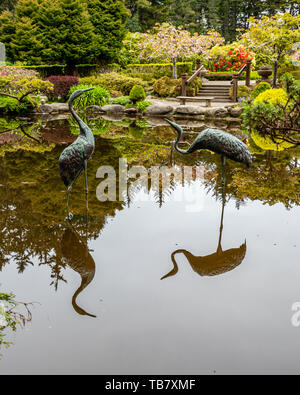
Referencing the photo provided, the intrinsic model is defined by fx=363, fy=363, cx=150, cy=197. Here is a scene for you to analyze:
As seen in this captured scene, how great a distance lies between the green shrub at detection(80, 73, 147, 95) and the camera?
60.3ft

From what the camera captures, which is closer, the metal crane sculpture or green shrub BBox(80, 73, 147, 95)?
the metal crane sculpture

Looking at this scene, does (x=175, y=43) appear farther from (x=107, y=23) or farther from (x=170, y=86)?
(x=107, y=23)

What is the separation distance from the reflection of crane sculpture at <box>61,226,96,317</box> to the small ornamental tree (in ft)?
38.4

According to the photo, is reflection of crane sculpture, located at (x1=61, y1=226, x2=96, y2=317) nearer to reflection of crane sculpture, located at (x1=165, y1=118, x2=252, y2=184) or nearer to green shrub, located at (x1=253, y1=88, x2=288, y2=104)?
reflection of crane sculpture, located at (x1=165, y1=118, x2=252, y2=184)

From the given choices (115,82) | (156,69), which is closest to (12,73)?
(115,82)

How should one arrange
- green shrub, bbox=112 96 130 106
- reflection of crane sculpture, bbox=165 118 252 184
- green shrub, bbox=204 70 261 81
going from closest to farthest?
1. reflection of crane sculpture, bbox=165 118 252 184
2. green shrub, bbox=112 96 130 106
3. green shrub, bbox=204 70 261 81

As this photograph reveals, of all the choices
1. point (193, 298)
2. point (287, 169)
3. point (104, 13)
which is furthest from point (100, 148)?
point (104, 13)

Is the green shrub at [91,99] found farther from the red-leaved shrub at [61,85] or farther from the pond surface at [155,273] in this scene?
the pond surface at [155,273]

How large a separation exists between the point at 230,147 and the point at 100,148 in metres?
4.95

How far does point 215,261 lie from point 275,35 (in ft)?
38.7

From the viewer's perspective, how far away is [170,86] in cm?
1912

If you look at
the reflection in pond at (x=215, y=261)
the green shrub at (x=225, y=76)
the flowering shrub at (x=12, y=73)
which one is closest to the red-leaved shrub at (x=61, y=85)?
the flowering shrub at (x=12, y=73)

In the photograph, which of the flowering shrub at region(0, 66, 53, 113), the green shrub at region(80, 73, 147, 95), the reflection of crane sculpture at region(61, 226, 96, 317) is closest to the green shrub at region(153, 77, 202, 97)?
the green shrub at region(80, 73, 147, 95)

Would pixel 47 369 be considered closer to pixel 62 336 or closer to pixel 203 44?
pixel 62 336
